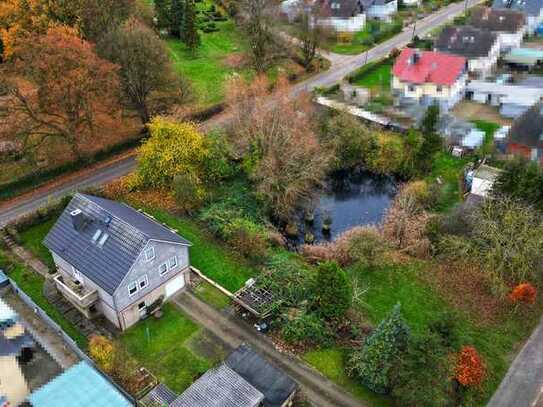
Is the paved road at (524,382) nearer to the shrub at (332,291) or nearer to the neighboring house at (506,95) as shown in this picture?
the shrub at (332,291)

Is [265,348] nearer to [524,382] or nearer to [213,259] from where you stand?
[213,259]

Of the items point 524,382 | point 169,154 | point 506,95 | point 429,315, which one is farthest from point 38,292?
point 506,95

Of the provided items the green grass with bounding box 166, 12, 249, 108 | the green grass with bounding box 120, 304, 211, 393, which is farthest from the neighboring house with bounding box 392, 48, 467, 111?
the green grass with bounding box 120, 304, 211, 393

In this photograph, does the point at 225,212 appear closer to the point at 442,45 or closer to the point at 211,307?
the point at 211,307

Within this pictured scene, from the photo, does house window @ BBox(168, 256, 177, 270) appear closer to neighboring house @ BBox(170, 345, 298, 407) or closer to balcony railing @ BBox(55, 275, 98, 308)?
balcony railing @ BBox(55, 275, 98, 308)

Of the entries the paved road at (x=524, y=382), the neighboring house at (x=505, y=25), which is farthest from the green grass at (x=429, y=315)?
the neighboring house at (x=505, y=25)

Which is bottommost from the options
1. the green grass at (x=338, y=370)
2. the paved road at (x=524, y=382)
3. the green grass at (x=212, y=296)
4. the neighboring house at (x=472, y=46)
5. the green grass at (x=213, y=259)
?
the paved road at (x=524, y=382)
